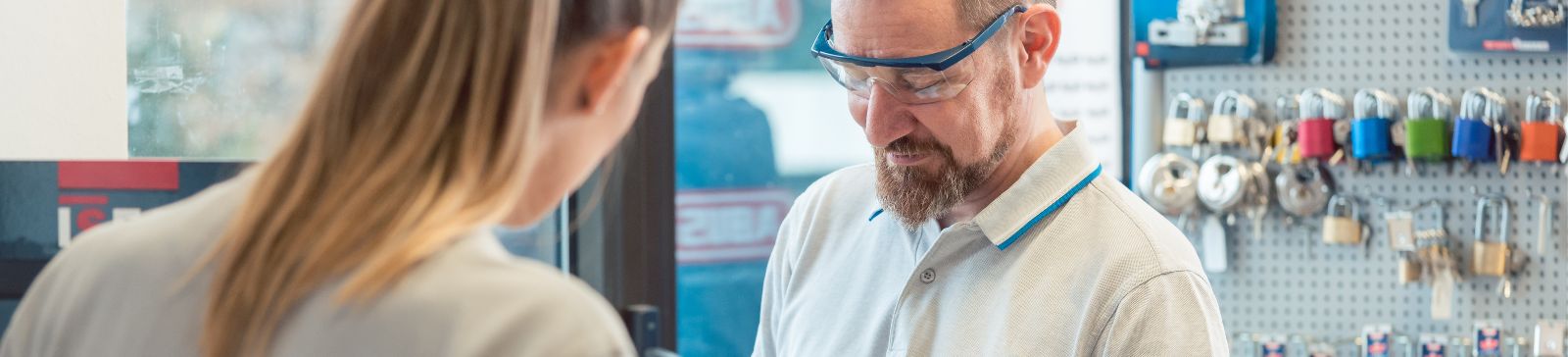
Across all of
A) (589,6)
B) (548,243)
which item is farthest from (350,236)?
(548,243)

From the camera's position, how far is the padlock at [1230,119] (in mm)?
3504

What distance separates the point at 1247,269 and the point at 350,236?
314 cm

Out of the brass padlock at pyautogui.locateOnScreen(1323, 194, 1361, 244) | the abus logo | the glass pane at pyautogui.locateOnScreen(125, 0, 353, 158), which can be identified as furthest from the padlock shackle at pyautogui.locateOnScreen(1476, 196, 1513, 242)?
the abus logo

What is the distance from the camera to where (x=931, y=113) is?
1899 mm

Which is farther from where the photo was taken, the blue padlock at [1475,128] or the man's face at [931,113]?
the blue padlock at [1475,128]

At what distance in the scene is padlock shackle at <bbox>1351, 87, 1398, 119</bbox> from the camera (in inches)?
133

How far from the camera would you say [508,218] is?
96cm

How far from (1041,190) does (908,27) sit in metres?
0.26

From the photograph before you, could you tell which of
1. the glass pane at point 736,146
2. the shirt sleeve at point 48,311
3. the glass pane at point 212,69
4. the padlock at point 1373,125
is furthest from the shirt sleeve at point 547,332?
the padlock at point 1373,125

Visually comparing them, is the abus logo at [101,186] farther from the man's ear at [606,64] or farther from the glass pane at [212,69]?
the man's ear at [606,64]

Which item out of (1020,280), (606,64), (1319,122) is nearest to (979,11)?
(1020,280)

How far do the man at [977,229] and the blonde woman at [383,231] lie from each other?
978 mm

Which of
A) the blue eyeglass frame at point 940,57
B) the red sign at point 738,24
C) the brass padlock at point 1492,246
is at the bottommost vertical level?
the brass padlock at point 1492,246

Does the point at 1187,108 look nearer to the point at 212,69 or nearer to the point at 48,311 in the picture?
the point at 212,69
